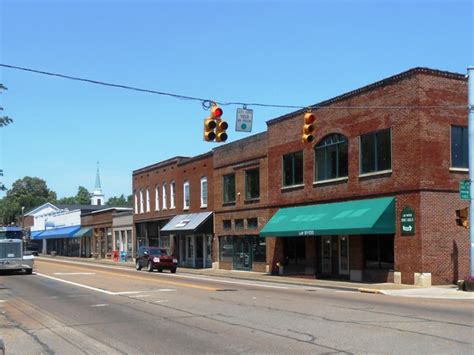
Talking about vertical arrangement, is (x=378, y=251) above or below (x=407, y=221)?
below

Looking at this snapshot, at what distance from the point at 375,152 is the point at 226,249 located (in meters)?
16.3

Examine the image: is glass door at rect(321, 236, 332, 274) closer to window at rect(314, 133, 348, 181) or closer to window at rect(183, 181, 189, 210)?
window at rect(314, 133, 348, 181)

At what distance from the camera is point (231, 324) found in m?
12.9

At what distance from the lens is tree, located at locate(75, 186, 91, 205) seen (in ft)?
550

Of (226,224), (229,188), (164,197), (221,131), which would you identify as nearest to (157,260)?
(226,224)

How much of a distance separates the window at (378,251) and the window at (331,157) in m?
3.67

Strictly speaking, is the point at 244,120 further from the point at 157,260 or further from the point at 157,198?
the point at 157,198

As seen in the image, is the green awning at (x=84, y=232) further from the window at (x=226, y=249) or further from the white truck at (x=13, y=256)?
the white truck at (x=13, y=256)

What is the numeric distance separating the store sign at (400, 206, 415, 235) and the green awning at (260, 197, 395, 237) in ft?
1.77

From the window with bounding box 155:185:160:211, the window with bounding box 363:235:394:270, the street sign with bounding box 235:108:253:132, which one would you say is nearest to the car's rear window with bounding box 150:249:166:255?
the window with bounding box 155:185:160:211

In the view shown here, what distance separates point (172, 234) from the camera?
47.9 metres

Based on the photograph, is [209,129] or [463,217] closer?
[209,129]

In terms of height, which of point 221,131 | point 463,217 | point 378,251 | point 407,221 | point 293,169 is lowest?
point 378,251

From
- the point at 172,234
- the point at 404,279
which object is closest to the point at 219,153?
the point at 172,234
